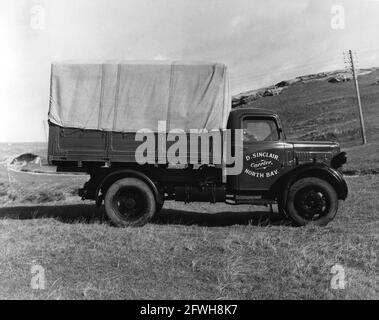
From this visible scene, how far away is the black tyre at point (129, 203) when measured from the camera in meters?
8.02

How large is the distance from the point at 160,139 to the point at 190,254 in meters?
2.54

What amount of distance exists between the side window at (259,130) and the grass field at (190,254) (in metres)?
1.69

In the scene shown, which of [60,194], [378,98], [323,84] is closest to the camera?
[60,194]

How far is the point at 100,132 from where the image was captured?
26.2 ft

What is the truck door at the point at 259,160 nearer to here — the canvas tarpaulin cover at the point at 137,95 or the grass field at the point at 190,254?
the canvas tarpaulin cover at the point at 137,95

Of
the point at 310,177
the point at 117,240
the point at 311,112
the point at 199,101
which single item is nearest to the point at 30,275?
the point at 117,240

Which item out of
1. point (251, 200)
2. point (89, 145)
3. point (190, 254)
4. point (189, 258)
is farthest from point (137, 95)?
point (189, 258)

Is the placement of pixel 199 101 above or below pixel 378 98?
below

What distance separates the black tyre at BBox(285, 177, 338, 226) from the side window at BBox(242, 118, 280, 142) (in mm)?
1036

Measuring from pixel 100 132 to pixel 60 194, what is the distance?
7.73 meters

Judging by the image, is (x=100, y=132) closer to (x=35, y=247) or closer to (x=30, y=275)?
(x=35, y=247)

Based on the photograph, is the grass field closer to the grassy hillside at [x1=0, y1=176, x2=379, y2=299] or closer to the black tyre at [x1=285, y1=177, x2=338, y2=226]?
the grassy hillside at [x1=0, y1=176, x2=379, y2=299]

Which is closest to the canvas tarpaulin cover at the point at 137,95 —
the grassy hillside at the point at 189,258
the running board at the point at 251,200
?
the running board at the point at 251,200

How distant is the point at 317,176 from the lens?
8.10 meters
